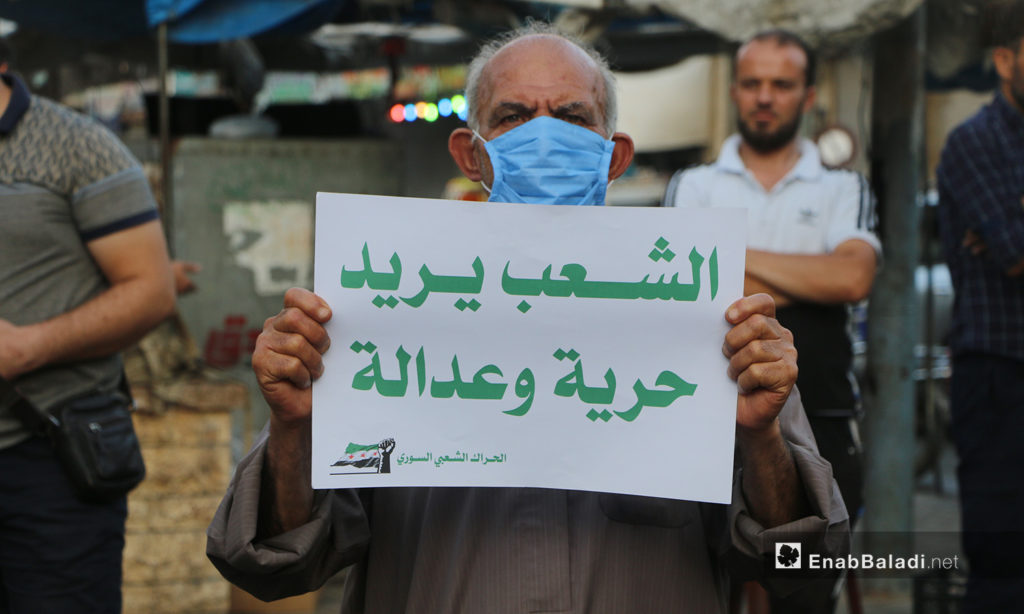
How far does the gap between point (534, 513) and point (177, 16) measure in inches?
155

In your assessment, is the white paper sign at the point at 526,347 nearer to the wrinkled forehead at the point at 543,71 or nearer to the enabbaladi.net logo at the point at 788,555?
the enabbaladi.net logo at the point at 788,555

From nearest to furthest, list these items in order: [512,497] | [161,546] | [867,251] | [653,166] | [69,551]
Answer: [512,497] → [69,551] → [867,251] → [161,546] → [653,166]

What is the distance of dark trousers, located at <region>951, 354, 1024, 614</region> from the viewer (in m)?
3.18

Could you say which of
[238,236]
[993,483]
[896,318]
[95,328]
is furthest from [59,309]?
[896,318]

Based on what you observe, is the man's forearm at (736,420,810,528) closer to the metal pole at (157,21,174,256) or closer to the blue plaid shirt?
the blue plaid shirt

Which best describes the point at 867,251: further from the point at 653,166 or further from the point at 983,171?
the point at 653,166

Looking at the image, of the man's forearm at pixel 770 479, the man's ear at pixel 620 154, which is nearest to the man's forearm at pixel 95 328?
the man's ear at pixel 620 154

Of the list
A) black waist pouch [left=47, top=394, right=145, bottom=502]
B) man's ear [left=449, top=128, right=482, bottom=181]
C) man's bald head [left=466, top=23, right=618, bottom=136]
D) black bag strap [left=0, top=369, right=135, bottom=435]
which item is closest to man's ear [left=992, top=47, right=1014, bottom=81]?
man's bald head [left=466, top=23, right=618, bottom=136]

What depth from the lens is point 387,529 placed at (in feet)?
5.72

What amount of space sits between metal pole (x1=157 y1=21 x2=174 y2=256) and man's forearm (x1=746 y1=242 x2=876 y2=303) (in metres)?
3.15

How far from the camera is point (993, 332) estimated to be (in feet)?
10.7

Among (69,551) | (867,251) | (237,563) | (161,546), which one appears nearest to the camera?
(237,563)

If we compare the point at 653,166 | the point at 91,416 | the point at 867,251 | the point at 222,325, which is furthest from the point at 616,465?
the point at 653,166

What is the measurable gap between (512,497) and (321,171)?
444 cm
